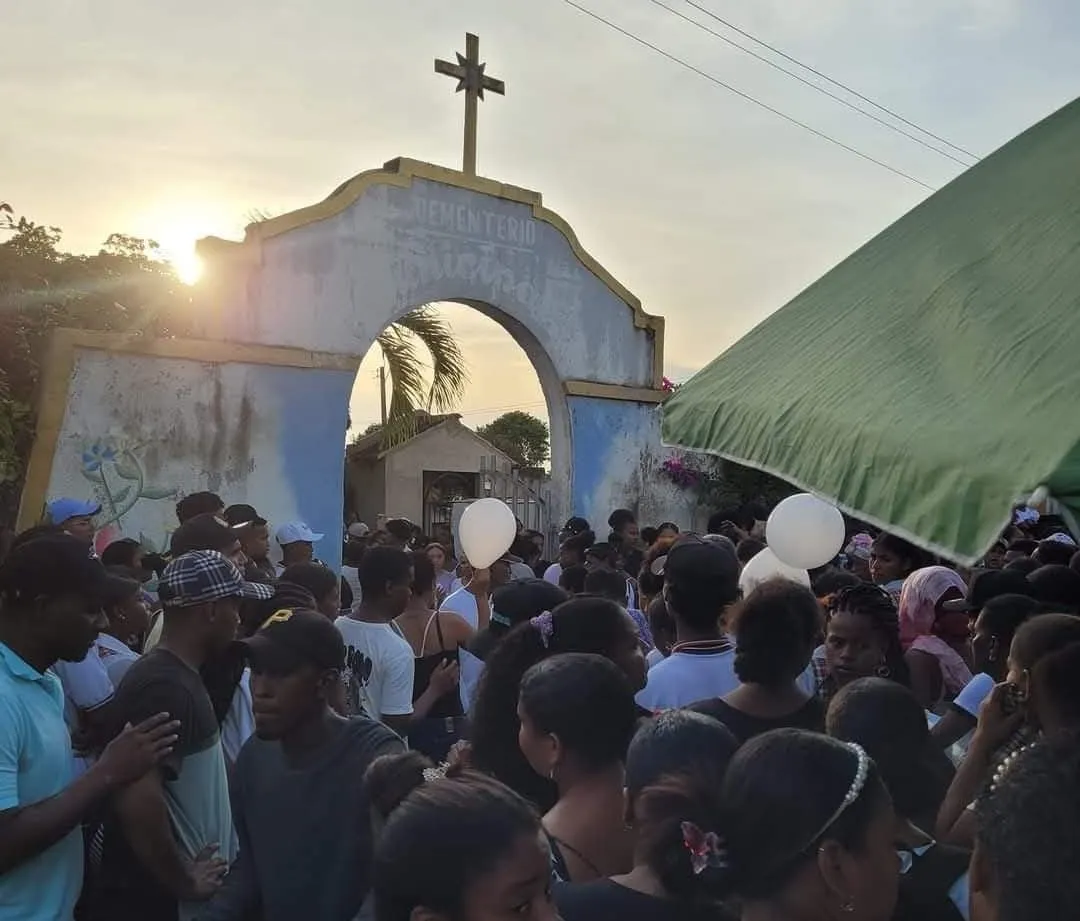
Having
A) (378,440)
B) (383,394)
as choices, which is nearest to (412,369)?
(383,394)

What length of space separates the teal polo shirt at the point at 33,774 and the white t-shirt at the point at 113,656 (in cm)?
104

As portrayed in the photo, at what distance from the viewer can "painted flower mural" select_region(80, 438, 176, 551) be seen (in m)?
8.48

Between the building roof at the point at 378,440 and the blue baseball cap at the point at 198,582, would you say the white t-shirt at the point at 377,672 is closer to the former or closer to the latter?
the blue baseball cap at the point at 198,582

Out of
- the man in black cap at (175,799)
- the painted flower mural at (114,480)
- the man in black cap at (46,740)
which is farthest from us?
the painted flower mural at (114,480)

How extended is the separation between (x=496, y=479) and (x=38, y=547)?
965 cm

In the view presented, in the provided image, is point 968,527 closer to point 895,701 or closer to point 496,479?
point 895,701

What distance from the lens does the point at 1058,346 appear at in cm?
207

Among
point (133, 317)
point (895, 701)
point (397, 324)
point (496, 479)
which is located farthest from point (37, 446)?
point (895, 701)

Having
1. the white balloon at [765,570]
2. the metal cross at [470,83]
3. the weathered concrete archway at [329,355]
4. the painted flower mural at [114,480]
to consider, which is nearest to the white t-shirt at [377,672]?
the white balloon at [765,570]

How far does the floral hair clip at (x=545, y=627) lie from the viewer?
119 inches

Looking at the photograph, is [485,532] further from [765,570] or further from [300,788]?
[300,788]

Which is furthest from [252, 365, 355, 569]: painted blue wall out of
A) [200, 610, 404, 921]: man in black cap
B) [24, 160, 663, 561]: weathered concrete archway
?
[200, 610, 404, 921]: man in black cap

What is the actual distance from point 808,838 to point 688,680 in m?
1.61

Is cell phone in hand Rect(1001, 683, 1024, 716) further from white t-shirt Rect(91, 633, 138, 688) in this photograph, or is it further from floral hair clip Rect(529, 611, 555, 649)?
white t-shirt Rect(91, 633, 138, 688)
